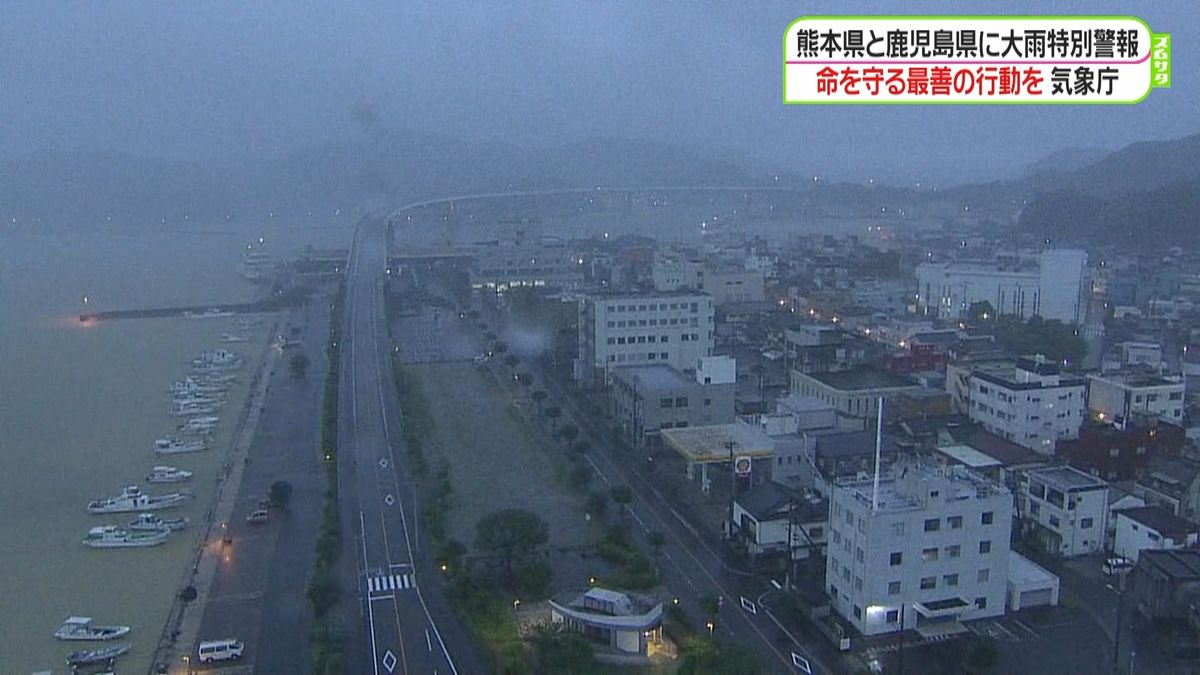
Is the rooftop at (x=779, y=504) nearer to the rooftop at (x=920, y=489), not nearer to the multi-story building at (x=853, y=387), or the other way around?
the rooftop at (x=920, y=489)

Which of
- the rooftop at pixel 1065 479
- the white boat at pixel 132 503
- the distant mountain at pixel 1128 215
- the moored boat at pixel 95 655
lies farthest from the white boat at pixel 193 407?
the distant mountain at pixel 1128 215

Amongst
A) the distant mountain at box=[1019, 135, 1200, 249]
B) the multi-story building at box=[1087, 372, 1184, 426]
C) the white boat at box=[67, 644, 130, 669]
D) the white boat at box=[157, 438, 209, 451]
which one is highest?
the distant mountain at box=[1019, 135, 1200, 249]

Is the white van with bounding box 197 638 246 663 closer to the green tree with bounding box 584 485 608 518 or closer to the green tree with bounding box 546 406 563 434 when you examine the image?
the green tree with bounding box 584 485 608 518

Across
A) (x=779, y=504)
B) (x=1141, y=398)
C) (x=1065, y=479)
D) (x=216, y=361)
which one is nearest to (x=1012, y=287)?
(x=1141, y=398)

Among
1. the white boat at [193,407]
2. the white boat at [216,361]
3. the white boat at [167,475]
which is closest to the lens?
the white boat at [167,475]

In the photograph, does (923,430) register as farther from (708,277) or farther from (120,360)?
(120,360)

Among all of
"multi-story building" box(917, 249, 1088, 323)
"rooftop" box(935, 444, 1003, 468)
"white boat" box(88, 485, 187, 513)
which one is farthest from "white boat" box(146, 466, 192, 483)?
"multi-story building" box(917, 249, 1088, 323)

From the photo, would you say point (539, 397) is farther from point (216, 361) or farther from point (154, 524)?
point (216, 361)
